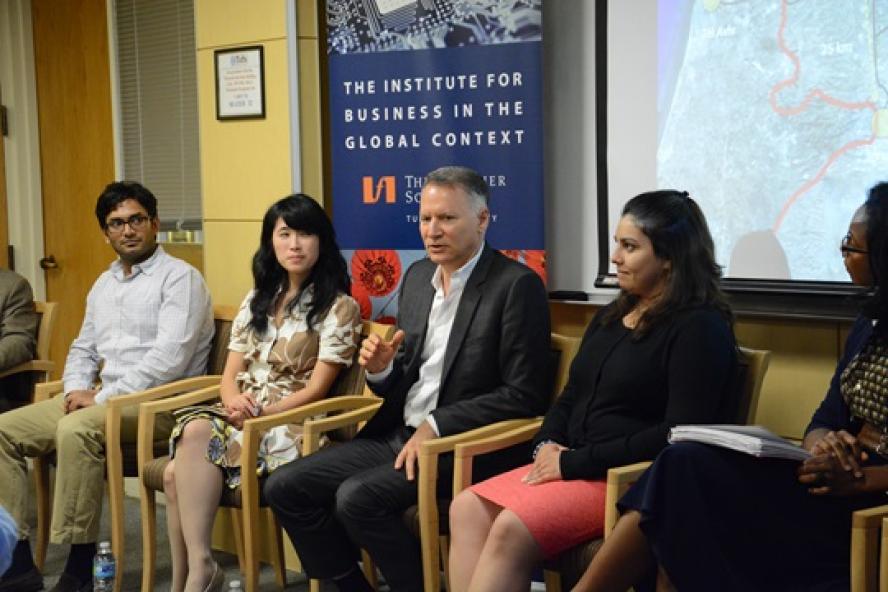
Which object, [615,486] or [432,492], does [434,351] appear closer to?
[432,492]

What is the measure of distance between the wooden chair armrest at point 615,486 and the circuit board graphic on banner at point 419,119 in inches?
44.2

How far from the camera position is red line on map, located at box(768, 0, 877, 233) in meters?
3.10

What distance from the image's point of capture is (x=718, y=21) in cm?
333

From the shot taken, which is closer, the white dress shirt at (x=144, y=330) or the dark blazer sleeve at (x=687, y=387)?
the dark blazer sleeve at (x=687, y=387)

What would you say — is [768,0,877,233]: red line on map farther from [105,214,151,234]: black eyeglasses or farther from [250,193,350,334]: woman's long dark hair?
[105,214,151,234]: black eyeglasses

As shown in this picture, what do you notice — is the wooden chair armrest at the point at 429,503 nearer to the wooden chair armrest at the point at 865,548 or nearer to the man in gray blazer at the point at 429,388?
the man in gray blazer at the point at 429,388

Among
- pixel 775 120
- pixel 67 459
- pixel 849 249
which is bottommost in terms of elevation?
pixel 67 459

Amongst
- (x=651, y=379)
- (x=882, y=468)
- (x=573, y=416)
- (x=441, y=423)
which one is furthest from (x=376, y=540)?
(x=882, y=468)

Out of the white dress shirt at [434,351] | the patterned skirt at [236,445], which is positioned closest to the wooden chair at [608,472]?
the white dress shirt at [434,351]

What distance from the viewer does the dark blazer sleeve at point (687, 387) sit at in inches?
110

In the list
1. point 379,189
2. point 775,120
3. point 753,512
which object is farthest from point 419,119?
point 753,512

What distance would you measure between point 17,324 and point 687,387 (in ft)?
9.41

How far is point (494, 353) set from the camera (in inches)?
130

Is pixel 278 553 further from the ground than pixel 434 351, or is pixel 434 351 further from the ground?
pixel 434 351
